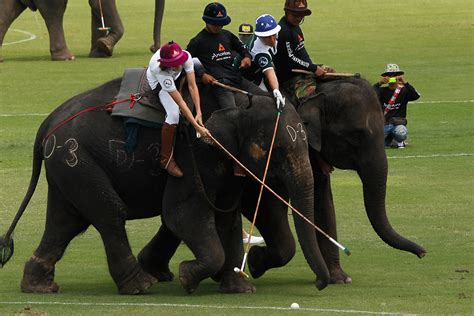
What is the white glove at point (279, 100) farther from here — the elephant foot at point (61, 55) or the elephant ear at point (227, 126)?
the elephant foot at point (61, 55)

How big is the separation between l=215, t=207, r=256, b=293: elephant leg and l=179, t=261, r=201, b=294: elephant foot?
37 centimetres

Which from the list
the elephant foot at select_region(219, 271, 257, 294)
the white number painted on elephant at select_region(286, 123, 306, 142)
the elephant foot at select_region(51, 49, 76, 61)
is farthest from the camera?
the elephant foot at select_region(51, 49, 76, 61)

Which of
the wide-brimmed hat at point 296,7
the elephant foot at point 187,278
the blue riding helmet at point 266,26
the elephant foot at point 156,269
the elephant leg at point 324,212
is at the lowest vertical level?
the elephant foot at point 156,269

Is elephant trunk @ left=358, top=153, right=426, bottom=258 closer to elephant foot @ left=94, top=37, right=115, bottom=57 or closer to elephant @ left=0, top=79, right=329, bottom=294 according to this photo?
elephant @ left=0, top=79, right=329, bottom=294

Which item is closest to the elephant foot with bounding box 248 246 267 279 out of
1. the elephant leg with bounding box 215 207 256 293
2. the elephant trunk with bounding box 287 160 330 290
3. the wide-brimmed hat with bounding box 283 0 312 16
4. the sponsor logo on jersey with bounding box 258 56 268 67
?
the elephant leg with bounding box 215 207 256 293

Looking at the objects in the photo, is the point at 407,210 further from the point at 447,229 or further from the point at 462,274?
the point at 462,274

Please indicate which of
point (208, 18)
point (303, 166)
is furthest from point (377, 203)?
point (208, 18)

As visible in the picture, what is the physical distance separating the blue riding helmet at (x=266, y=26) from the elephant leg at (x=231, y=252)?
1710mm

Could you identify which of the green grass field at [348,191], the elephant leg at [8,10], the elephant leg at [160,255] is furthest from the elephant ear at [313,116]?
the elephant leg at [8,10]

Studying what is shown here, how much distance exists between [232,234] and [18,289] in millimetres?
2067

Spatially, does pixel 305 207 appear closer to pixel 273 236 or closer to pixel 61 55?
pixel 273 236

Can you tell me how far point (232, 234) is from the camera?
15.2 metres

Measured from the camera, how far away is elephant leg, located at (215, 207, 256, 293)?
48.7ft

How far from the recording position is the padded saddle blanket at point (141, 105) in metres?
14.9
